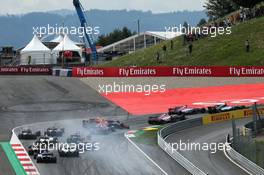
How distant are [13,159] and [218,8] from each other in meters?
102

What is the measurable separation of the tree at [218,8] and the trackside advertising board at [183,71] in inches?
2450

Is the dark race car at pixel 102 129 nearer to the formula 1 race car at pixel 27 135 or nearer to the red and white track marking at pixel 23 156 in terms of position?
the formula 1 race car at pixel 27 135

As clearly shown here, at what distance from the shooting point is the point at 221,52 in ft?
199

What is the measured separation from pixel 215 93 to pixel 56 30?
1440cm

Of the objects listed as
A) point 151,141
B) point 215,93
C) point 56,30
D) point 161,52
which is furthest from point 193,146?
point 161,52

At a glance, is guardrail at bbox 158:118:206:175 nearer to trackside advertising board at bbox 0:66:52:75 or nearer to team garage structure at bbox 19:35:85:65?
trackside advertising board at bbox 0:66:52:75

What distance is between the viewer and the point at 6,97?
1724 inches

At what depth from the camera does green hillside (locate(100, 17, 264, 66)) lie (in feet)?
190

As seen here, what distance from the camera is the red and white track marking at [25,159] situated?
897 inches

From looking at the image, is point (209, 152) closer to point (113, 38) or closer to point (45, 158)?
point (45, 158)

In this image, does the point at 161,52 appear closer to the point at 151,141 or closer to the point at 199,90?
the point at 199,90

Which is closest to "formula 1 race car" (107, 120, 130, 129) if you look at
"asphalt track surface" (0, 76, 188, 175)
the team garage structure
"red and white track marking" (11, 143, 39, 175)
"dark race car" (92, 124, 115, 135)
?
"dark race car" (92, 124, 115, 135)

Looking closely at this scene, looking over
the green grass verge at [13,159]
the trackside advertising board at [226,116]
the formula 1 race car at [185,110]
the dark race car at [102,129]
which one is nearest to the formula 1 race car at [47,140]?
the green grass verge at [13,159]

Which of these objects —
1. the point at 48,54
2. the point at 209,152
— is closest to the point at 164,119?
the point at 209,152
